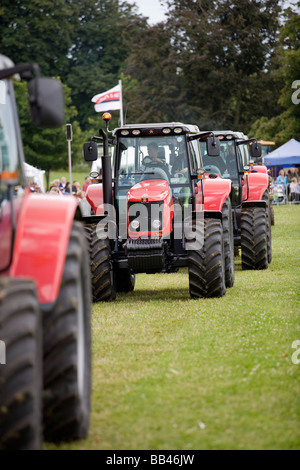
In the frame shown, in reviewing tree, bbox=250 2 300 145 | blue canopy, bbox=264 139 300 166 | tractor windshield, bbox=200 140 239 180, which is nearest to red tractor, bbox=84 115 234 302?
tractor windshield, bbox=200 140 239 180

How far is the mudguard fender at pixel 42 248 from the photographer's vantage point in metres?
4.49

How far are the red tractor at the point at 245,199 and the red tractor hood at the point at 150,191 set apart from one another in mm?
3633

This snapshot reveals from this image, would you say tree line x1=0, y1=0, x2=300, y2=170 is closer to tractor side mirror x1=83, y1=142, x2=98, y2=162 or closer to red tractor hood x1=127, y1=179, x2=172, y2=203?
tractor side mirror x1=83, y1=142, x2=98, y2=162

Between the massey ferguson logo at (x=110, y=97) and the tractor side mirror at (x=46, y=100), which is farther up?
the tractor side mirror at (x=46, y=100)

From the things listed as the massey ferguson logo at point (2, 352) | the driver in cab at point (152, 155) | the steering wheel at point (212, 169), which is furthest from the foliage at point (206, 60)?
the massey ferguson logo at point (2, 352)

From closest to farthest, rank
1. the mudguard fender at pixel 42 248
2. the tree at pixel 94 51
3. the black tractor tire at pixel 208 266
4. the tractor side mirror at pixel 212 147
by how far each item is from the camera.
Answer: the mudguard fender at pixel 42 248 < the black tractor tire at pixel 208 266 < the tractor side mirror at pixel 212 147 < the tree at pixel 94 51

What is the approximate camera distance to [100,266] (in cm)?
1091

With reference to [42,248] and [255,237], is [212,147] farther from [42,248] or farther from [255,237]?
[42,248]

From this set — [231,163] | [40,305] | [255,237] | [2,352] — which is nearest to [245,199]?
[231,163]

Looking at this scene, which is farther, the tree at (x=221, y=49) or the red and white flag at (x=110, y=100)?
the tree at (x=221, y=49)

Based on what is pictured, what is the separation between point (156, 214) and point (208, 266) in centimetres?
95

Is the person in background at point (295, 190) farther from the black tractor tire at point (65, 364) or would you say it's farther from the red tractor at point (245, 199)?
the black tractor tire at point (65, 364)

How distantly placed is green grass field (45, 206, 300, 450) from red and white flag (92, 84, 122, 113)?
70.9 ft
